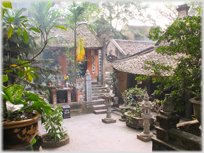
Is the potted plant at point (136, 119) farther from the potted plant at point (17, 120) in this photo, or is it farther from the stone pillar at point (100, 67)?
the stone pillar at point (100, 67)

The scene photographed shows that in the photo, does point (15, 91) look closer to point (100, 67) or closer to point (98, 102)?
point (98, 102)

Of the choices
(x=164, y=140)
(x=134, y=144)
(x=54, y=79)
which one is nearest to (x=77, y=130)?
(x=134, y=144)

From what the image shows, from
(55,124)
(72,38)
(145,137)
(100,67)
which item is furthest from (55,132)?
(72,38)

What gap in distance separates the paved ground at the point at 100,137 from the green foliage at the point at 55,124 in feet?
1.19

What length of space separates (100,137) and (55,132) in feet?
5.53

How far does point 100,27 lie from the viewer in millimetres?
16516

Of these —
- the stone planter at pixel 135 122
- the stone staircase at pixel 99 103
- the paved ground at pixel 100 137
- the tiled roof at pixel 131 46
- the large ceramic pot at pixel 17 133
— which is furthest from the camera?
the tiled roof at pixel 131 46

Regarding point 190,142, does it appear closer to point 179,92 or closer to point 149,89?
point 179,92

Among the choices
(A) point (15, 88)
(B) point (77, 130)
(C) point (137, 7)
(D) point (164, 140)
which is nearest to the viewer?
(A) point (15, 88)

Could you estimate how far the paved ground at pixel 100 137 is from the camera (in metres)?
5.16

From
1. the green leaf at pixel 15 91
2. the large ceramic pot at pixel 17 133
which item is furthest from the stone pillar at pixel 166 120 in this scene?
the green leaf at pixel 15 91

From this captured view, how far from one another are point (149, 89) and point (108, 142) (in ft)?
14.5

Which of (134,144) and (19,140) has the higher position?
(19,140)

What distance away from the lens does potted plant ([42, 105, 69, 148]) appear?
5.00 metres
